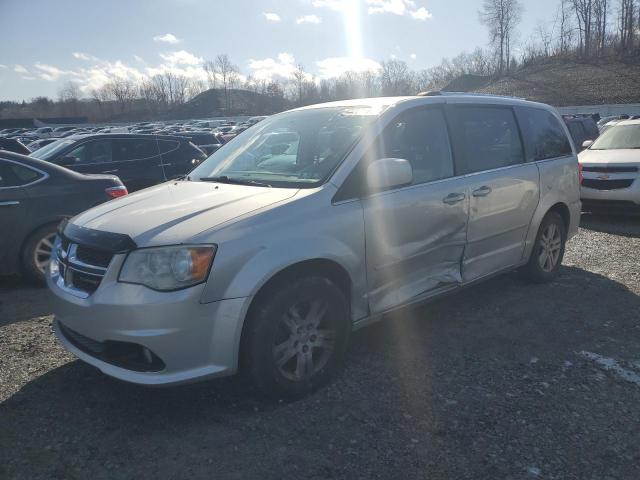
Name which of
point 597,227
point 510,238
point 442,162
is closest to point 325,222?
point 442,162

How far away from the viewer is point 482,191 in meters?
4.48

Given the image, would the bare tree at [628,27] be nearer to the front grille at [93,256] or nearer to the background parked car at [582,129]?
the background parked car at [582,129]

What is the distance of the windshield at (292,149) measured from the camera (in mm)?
3738

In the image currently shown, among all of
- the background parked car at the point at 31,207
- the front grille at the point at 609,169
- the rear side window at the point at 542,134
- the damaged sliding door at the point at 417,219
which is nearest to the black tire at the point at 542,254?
the rear side window at the point at 542,134

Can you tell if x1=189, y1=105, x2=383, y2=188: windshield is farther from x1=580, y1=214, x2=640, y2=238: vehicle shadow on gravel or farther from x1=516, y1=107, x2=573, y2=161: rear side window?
x1=580, y1=214, x2=640, y2=238: vehicle shadow on gravel

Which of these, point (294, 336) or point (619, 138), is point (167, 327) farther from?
point (619, 138)

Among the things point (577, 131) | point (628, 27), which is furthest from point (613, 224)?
A: point (628, 27)

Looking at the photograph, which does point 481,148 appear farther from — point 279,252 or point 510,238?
point 279,252

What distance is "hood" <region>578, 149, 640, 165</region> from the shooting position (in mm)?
8930

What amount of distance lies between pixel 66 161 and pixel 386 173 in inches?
255

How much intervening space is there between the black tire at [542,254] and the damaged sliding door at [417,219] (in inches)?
59.3

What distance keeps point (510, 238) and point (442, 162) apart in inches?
47.4

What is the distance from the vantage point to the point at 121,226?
10.6 feet

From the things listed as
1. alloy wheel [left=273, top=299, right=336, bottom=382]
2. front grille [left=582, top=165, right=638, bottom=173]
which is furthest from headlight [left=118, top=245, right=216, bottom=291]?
front grille [left=582, top=165, right=638, bottom=173]
